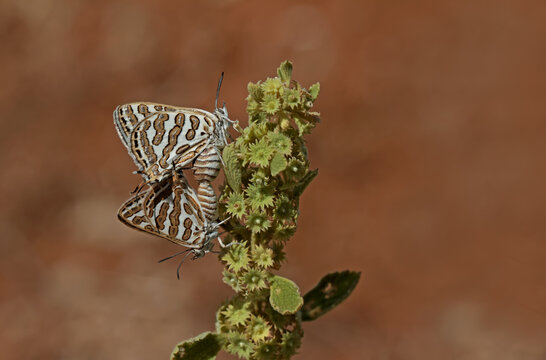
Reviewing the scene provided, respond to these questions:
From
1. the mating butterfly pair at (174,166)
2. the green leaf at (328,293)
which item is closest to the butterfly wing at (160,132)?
the mating butterfly pair at (174,166)

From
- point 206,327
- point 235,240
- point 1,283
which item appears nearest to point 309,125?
point 235,240

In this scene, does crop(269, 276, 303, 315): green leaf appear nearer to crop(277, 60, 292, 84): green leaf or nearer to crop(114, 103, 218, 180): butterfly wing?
crop(114, 103, 218, 180): butterfly wing

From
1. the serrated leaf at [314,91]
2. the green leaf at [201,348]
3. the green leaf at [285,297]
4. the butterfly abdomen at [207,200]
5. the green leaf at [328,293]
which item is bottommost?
the green leaf at [201,348]

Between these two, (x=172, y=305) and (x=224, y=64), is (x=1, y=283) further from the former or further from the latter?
(x=224, y=64)

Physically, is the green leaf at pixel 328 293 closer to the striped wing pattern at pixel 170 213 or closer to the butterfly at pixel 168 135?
the striped wing pattern at pixel 170 213

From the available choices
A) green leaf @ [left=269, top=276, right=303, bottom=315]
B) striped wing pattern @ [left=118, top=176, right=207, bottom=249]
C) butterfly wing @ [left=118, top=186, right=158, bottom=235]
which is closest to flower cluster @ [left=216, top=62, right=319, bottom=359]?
green leaf @ [left=269, top=276, right=303, bottom=315]

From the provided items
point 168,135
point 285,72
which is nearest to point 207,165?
point 168,135
